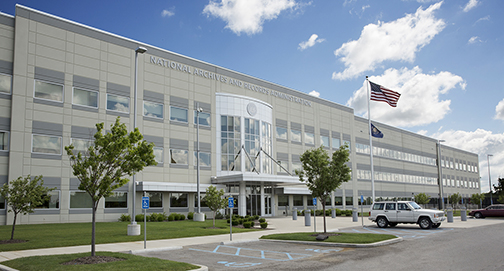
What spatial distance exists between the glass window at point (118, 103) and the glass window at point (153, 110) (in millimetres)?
1928

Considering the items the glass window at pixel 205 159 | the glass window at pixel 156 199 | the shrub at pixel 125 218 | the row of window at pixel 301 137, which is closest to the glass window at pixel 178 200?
the glass window at pixel 156 199

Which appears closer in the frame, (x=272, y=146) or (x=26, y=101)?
(x=26, y=101)

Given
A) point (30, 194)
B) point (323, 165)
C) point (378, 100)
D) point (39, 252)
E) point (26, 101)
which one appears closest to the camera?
point (39, 252)

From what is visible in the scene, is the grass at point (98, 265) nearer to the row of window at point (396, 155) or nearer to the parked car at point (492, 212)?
the parked car at point (492, 212)

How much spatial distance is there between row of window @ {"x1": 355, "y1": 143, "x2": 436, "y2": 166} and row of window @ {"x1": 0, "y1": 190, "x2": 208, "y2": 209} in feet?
123

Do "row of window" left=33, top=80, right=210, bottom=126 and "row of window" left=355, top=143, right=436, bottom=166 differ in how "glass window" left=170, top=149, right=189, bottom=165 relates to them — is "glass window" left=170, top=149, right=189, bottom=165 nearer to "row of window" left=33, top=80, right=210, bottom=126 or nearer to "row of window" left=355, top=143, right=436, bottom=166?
"row of window" left=33, top=80, right=210, bottom=126

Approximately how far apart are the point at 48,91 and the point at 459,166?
326 feet

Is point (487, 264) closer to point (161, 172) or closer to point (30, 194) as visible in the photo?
point (30, 194)

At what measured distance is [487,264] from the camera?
458 inches

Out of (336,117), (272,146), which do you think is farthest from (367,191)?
(272,146)

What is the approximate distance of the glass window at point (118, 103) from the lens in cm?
3557

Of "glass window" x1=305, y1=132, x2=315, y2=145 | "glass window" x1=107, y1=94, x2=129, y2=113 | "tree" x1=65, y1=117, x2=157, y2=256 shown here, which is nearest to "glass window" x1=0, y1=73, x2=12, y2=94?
"glass window" x1=107, y1=94, x2=129, y2=113

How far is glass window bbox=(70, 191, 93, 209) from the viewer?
106ft

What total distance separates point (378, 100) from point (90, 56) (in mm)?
27708
